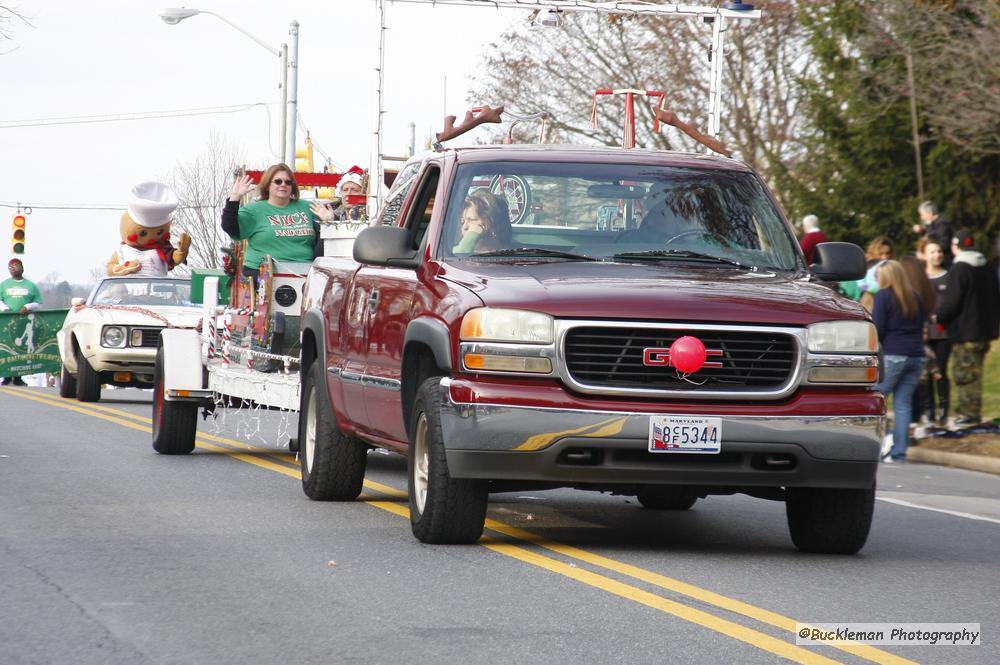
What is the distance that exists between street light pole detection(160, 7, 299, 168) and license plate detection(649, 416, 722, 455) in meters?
26.7

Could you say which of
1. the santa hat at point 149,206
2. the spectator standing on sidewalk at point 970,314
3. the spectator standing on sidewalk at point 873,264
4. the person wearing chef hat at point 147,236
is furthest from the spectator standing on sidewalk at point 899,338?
the santa hat at point 149,206

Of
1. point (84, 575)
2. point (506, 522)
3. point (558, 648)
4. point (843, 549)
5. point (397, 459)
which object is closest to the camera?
point (558, 648)

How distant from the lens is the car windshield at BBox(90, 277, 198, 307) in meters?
21.1

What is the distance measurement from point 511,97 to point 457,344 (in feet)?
94.4

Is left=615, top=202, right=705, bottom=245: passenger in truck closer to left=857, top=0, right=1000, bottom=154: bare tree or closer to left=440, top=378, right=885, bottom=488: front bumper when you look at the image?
left=440, top=378, right=885, bottom=488: front bumper

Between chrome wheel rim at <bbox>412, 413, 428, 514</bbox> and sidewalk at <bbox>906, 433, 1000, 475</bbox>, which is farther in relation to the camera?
sidewalk at <bbox>906, 433, 1000, 475</bbox>

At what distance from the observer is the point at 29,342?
27.8 metres

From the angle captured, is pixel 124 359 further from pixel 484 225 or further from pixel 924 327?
pixel 484 225

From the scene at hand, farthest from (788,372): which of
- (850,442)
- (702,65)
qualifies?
(702,65)

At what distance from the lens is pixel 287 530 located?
858cm

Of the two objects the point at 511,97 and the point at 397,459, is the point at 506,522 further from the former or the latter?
the point at 511,97

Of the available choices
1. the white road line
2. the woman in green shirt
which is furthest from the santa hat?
the white road line

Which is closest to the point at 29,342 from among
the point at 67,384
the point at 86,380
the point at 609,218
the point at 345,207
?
the point at 67,384

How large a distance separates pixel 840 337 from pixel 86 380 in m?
14.7
